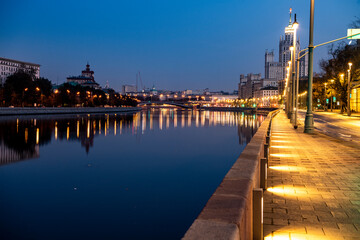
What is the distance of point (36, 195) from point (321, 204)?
11.6 meters

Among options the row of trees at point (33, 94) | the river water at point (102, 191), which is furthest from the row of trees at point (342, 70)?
the row of trees at point (33, 94)

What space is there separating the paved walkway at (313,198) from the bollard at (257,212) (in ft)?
2.58

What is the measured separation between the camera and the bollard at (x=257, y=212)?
435cm

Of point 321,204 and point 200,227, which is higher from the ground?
point 200,227

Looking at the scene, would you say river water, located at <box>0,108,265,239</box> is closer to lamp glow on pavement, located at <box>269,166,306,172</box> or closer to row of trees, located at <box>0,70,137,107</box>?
lamp glow on pavement, located at <box>269,166,306,172</box>

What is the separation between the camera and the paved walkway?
18.6ft

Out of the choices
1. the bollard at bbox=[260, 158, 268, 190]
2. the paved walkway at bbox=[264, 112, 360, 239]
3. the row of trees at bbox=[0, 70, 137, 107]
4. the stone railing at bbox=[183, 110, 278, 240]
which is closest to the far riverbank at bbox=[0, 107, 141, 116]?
the row of trees at bbox=[0, 70, 137, 107]

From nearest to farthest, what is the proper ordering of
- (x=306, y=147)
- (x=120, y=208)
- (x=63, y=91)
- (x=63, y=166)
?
1. (x=120, y=208)
2. (x=306, y=147)
3. (x=63, y=166)
4. (x=63, y=91)

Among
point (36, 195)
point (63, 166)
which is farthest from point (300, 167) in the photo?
point (63, 166)

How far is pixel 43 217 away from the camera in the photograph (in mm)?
11141

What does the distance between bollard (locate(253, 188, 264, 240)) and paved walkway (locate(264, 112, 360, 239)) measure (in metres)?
0.79

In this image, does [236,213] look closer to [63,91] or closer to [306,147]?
[306,147]

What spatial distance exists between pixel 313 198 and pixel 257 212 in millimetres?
3694

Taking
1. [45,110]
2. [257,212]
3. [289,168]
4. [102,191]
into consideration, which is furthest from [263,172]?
[45,110]
